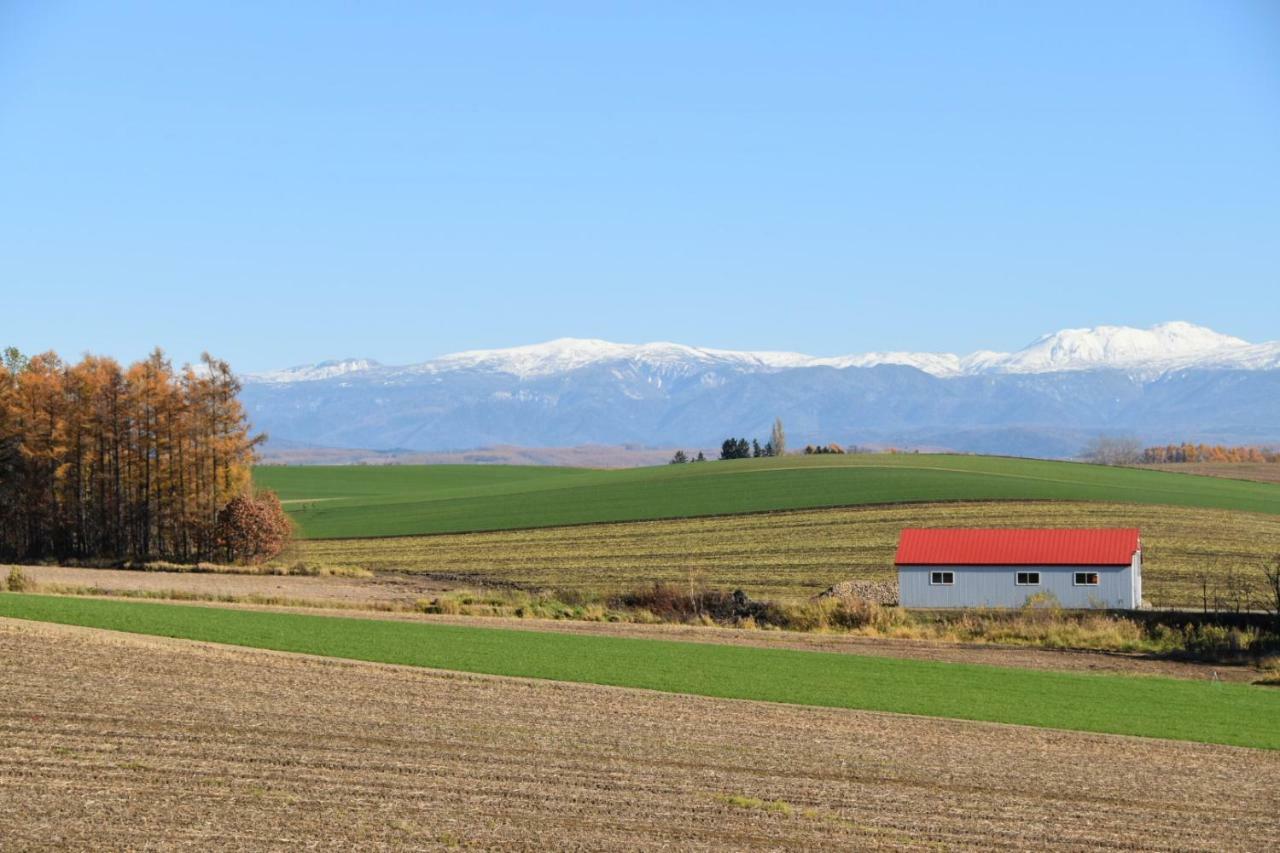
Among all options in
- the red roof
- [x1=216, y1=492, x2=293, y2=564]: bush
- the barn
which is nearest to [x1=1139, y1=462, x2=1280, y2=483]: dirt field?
the red roof

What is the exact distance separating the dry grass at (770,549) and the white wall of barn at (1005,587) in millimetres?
2025

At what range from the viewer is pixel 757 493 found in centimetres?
10256

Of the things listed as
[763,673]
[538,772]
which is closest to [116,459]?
[763,673]

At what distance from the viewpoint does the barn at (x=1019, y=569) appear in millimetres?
58312

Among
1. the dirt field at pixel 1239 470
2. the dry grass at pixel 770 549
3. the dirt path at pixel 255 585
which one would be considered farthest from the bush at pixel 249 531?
the dirt field at pixel 1239 470

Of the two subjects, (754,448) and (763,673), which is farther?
(754,448)

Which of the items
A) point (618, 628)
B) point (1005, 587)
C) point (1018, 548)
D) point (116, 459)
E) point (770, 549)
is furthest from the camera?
point (116, 459)

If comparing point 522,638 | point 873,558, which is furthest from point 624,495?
point 522,638

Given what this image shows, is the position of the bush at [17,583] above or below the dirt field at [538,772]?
above

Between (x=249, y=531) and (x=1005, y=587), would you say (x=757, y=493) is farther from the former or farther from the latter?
(x=1005, y=587)

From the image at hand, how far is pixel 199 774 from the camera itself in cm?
2214

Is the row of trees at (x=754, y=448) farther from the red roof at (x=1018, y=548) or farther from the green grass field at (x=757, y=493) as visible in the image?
the red roof at (x=1018, y=548)

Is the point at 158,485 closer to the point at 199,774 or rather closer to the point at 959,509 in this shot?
the point at 959,509

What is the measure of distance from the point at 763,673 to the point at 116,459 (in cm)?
5549
